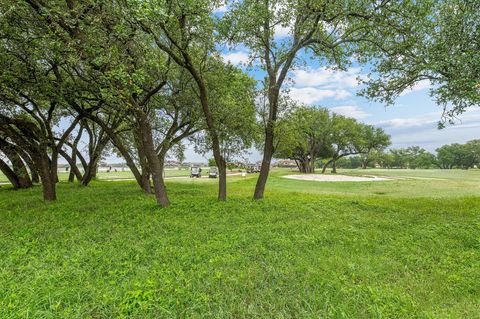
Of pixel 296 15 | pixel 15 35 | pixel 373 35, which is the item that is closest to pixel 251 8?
pixel 296 15

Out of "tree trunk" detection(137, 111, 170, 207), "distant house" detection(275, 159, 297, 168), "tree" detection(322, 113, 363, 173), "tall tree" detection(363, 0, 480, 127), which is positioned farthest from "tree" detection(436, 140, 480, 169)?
"tree trunk" detection(137, 111, 170, 207)

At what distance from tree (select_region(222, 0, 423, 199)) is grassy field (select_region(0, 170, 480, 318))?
17.8 feet

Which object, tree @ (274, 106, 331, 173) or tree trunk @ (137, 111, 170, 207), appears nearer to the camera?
tree trunk @ (137, 111, 170, 207)

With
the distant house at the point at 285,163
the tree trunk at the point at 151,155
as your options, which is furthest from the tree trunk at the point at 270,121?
the distant house at the point at 285,163

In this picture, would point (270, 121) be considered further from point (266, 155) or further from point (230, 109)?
point (230, 109)

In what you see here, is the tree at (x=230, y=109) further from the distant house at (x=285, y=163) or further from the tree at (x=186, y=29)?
the distant house at (x=285, y=163)

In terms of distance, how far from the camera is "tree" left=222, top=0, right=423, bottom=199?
778 centimetres

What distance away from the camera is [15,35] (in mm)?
6820

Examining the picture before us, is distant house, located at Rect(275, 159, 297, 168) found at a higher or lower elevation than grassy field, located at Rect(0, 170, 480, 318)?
higher

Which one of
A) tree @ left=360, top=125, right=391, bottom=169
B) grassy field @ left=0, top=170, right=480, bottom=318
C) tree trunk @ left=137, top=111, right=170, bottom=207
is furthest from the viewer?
tree @ left=360, top=125, right=391, bottom=169

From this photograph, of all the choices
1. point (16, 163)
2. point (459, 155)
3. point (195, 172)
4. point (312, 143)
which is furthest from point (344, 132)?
point (459, 155)

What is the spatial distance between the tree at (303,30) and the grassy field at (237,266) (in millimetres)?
5410

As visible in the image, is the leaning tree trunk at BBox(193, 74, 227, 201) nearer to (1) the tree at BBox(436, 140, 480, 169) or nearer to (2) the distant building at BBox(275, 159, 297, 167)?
(2) the distant building at BBox(275, 159, 297, 167)

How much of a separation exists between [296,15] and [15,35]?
8.59 meters
